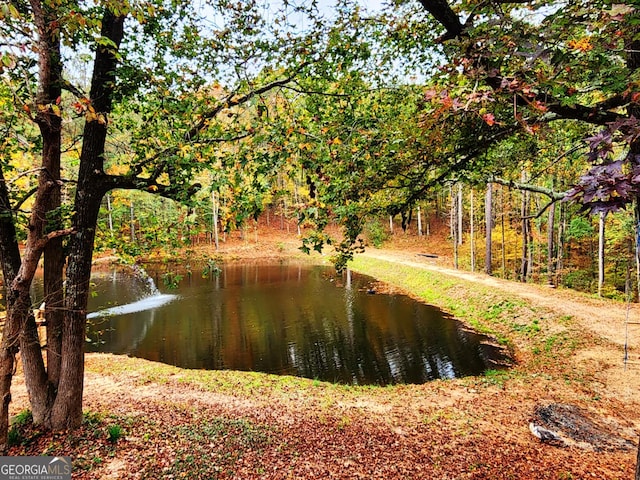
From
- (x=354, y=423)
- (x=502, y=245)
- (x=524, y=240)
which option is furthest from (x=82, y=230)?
(x=502, y=245)

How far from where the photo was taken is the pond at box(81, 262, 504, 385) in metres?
10.4

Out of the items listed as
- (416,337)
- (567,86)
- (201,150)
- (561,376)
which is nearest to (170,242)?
(201,150)

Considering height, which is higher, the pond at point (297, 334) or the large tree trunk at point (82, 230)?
the large tree trunk at point (82, 230)

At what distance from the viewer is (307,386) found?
8.51 metres

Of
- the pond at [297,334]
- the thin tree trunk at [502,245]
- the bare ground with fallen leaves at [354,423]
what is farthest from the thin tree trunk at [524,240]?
the bare ground with fallen leaves at [354,423]

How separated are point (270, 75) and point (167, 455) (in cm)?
524

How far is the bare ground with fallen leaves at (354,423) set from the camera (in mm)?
4582

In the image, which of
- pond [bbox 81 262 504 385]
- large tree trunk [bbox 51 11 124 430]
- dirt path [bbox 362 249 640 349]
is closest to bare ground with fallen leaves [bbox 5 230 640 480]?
dirt path [bbox 362 249 640 349]

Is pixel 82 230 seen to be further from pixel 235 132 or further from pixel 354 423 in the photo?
pixel 354 423

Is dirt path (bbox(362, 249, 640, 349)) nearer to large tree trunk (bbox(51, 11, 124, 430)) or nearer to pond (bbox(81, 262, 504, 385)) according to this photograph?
pond (bbox(81, 262, 504, 385))

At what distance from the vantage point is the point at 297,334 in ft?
43.4

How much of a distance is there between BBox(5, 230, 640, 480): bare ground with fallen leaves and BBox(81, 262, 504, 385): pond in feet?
3.79

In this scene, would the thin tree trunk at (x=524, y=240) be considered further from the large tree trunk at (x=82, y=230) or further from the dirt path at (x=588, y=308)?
the large tree trunk at (x=82, y=230)

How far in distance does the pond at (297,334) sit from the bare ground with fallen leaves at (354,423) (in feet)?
3.79
